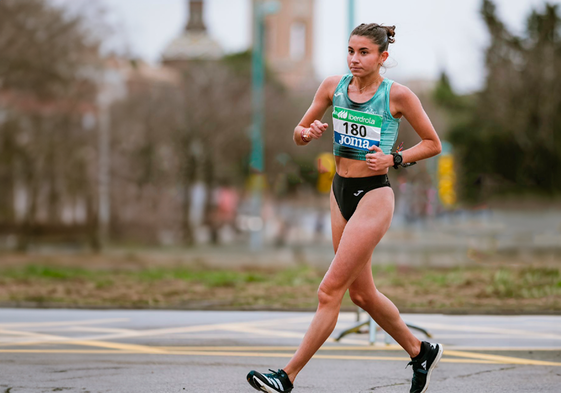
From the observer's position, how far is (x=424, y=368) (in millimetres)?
5418

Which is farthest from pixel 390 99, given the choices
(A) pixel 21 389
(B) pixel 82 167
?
(B) pixel 82 167

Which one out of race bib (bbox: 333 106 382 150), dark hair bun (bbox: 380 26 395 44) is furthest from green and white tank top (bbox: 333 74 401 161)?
dark hair bun (bbox: 380 26 395 44)

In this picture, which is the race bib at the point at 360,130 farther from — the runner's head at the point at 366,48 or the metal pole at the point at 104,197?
the metal pole at the point at 104,197

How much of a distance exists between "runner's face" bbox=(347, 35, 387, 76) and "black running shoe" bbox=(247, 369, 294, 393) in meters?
1.68

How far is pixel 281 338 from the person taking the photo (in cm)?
819

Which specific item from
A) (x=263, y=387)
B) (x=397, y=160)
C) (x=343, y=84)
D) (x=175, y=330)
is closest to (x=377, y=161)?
(x=397, y=160)

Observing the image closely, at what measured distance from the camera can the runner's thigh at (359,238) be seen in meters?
5.10

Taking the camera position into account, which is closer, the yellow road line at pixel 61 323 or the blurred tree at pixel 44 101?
the yellow road line at pixel 61 323

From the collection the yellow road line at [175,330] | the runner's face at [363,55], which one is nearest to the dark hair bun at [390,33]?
the runner's face at [363,55]

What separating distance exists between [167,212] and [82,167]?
586 centimetres

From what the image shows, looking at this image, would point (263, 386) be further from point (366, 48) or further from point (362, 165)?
point (366, 48)

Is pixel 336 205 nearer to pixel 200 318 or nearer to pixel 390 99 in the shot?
pixel 390 99

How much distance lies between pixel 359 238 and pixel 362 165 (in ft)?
1.39

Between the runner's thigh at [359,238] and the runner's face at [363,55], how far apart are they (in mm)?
657
